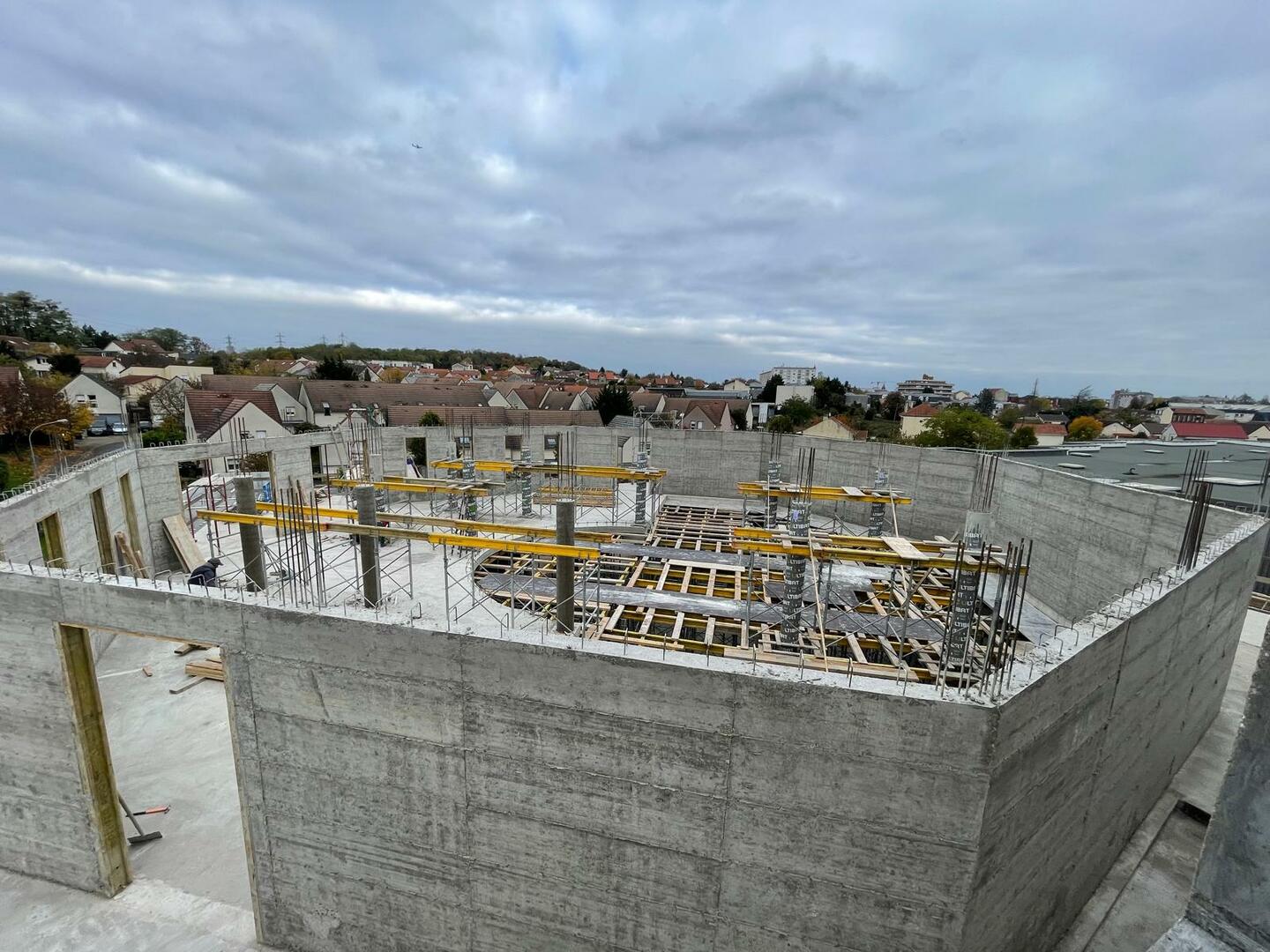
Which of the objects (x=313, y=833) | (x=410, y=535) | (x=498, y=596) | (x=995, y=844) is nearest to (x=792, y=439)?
(x=498, y=596)

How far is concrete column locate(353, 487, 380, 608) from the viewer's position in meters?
8.66

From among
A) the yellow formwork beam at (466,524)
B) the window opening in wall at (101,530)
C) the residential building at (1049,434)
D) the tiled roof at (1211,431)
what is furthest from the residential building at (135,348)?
the tiled roof at (1211,431)

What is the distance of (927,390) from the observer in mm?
117625

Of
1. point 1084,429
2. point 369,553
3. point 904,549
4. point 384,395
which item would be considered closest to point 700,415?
point 384,395

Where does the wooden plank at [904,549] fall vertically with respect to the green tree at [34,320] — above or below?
below

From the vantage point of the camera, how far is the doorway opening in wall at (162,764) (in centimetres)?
678

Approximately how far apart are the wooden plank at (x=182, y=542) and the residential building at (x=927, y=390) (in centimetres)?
10475

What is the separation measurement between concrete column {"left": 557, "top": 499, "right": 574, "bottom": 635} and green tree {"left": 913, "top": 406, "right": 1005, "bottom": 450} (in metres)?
30.3

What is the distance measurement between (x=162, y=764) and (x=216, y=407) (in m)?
22.1

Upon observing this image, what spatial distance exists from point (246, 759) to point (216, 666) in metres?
5.62

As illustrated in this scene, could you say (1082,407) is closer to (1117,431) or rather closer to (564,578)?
(1117,431)

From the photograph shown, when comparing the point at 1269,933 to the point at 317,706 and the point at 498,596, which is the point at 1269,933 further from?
the point at 498,596

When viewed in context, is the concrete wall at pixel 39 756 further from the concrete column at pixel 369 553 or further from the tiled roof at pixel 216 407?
the tiled roof at pixel 216 407

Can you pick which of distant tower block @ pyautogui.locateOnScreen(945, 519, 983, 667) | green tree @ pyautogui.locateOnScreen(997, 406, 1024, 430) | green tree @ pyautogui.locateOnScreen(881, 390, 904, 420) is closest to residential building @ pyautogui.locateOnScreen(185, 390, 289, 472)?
distant tower block @ pyautogui.locateOnScreen(945, 519, 983, 667)
